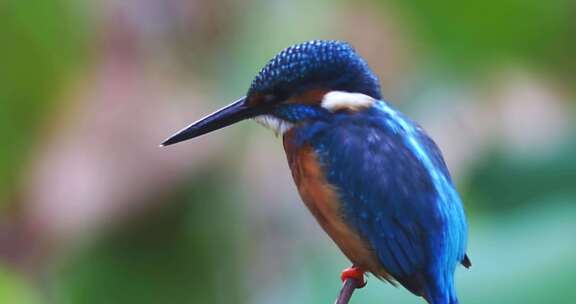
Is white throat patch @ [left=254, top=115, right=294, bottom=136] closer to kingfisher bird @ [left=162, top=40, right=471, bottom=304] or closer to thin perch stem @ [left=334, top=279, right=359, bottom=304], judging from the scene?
kingfisher bird @ [left=162, top=40, right=471, bottom=304]

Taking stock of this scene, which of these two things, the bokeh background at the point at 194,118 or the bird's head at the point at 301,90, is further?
the bokeh background at the point at 194,118

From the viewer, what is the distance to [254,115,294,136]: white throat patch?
232 centimetres

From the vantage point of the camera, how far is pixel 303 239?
141 inches

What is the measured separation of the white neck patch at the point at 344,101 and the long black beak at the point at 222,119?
125 millimetres

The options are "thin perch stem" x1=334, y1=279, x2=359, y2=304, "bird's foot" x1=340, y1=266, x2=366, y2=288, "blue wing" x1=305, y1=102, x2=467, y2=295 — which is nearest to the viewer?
"thin perch stem" x1=334, y1=279, x2=359, y2=304

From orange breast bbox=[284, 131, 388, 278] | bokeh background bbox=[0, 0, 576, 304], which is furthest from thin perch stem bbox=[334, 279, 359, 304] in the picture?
bokeh background bbox=[0, 0, 576, 304]

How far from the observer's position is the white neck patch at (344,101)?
231 cm

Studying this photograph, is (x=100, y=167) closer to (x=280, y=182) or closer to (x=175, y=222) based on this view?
(x=175, y=222)

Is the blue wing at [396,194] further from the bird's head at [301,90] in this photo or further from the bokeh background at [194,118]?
the bokeh background at [194,118]

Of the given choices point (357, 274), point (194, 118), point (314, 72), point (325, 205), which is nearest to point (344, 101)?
point (314, 72)

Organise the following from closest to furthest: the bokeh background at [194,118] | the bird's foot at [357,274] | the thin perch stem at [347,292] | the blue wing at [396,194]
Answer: the thin perch stem at [347,292], the blue wing at [396,194], the bird's foot at [357,274], the bokeh background at [194,118]

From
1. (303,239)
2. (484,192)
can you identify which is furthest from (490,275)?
(303,239)

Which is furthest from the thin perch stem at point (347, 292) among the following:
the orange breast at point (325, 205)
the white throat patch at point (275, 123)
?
the white throat patch at point (275, 123)

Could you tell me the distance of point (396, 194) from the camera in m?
2.24
